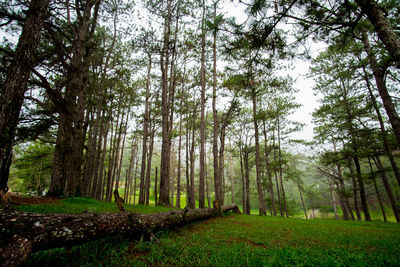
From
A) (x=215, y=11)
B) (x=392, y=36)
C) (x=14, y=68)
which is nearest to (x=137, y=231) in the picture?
(x=14, y=68)

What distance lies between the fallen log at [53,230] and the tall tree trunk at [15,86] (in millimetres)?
3992

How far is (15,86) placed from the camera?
4.48m

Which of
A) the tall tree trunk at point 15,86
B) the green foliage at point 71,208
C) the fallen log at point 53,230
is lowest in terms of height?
the green foliage at point 71,208

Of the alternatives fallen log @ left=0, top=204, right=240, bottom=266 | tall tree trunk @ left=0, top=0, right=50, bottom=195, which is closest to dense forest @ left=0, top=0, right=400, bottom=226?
tall tree trunk @ left=0, top=0, right=50, bottom=195

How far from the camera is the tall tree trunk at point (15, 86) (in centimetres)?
427

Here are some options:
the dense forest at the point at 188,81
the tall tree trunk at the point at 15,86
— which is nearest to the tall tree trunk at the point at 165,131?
the dense forest at the point at 188,81

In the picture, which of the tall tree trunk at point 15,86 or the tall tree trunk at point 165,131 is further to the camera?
the tall tree trunk at point 165,131

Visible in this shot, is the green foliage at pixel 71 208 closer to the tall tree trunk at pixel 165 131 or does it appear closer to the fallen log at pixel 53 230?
the fallen log at pixel 53 230

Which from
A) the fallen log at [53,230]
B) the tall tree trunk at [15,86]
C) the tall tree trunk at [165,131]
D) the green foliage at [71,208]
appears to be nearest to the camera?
the fallen log at [53,230]

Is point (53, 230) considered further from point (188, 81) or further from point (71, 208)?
point (188, 81)

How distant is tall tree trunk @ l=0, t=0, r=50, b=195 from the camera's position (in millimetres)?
4271

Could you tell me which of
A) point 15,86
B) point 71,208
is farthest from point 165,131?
point 15,86

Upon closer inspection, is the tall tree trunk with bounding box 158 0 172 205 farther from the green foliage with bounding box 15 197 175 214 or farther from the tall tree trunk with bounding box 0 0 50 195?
the tall tree trunk with bounding box 0 0 50 195

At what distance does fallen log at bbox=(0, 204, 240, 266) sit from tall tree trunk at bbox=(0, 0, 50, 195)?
399cm
